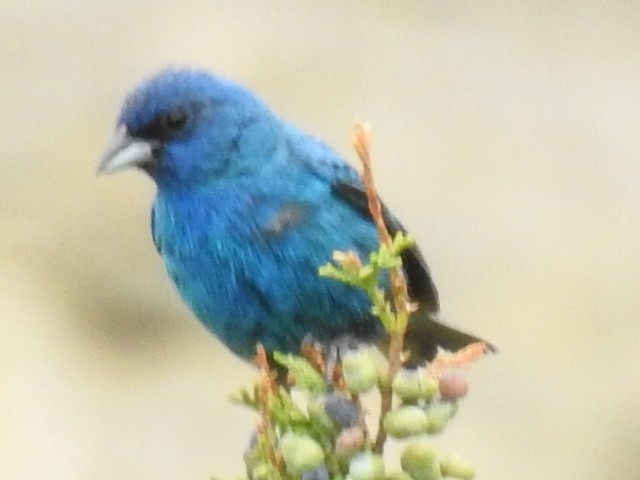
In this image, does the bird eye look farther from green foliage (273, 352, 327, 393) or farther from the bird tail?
green foliage (273, 352, 327, 393)

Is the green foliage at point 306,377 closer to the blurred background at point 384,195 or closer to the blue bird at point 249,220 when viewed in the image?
the blue bird at point 249,220

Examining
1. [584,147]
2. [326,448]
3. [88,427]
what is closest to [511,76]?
[584,147]

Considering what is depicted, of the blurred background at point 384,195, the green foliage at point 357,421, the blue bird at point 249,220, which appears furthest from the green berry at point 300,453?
the blurred background at point 384,195

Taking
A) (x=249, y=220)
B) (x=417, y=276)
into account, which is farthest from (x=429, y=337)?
(x=249, y=220)

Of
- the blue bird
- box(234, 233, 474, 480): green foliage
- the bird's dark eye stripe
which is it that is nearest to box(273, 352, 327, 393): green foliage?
box(234, 233, 474, 480): green foliage

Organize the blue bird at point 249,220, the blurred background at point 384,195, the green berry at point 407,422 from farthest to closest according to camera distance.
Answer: the blurred background at point 384,195
the blue bird at point 249,220
the green berry at point 407,422
